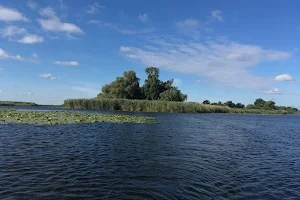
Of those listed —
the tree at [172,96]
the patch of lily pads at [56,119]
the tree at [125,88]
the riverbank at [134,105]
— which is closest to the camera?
the patch of lily pads at [56,119]

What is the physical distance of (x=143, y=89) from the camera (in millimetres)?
103688

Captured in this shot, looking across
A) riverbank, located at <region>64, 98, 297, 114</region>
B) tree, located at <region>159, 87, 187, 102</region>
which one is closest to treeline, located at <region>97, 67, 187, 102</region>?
tree, located at <region>159, 87, 187, 102</region>

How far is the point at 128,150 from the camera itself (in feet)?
52.2

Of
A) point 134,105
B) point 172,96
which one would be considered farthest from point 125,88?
point 134,105

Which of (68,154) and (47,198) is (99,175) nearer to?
(47,198)

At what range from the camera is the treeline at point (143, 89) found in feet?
313

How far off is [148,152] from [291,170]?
8235mm

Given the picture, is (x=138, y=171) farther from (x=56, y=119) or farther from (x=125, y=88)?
(x=125, y=88)

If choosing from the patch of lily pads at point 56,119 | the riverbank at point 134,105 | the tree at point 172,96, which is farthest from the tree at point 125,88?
the patch of lily pads at point 56,119

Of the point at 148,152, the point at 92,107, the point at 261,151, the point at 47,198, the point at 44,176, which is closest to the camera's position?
the point at 47,198

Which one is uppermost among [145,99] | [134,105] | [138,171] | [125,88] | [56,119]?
[125,88]

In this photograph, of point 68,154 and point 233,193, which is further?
point 68,154

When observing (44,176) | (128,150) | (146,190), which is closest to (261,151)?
(128,150)

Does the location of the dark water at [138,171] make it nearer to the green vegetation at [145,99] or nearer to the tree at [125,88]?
the green vegetation at [145,99]
